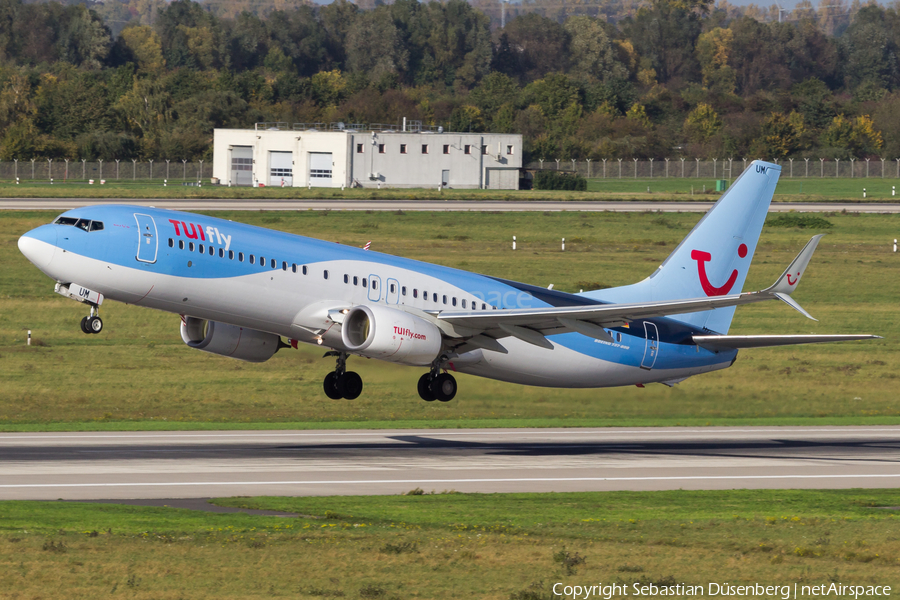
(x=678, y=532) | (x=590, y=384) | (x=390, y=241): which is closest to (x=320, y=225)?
(x=390, y=241)

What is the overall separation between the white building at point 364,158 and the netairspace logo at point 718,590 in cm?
14025

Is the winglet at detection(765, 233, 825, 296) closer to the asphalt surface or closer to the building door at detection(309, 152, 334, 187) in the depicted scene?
the asphalt surface

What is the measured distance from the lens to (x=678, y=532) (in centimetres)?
3362

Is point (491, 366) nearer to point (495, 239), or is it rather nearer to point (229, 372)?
point (229, 372)

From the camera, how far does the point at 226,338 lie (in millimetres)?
45875

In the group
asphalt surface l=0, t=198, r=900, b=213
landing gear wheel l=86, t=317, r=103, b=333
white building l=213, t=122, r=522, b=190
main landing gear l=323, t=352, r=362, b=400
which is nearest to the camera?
landing gear wheel l=86, t=317, r=103, b=333

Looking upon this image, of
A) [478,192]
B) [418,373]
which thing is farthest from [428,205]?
[418,373]

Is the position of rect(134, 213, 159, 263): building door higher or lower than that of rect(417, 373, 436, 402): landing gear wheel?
higher

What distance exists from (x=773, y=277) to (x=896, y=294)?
9.92 metres

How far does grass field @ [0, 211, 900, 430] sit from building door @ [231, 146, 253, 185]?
62694 millimetres

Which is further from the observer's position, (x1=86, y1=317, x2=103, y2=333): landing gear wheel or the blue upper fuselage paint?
the blue upper fuselage paint

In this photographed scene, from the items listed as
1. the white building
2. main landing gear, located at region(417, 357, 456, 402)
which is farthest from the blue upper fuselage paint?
the white building

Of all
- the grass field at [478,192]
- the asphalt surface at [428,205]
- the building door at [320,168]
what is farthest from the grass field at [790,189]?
the building door at [320,168]

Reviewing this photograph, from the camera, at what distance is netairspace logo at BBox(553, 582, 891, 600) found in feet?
85.9
